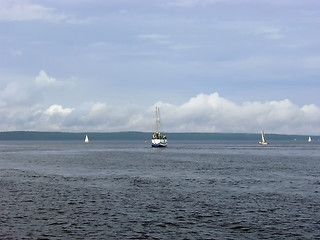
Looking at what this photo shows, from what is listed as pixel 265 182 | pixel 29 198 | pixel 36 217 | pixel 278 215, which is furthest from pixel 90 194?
pixel 265 182

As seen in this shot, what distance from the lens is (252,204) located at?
177 feet

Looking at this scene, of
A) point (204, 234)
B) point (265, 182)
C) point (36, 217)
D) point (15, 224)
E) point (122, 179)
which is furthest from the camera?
A: point (122, 179)

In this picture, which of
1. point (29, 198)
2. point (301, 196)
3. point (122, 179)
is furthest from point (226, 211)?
point (122, 179)

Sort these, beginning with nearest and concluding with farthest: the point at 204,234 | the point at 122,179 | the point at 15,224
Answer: the point at 204,234
the point at 15,224
the point at 122,179

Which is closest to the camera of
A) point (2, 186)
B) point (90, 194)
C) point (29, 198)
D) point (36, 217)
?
point (36, 217)

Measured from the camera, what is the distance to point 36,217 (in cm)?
4644

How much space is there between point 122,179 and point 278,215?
40329mm

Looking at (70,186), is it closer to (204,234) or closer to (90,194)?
(90,194)

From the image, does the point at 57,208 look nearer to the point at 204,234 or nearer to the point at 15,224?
the point at 15,224

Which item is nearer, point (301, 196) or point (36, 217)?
point (36, 217)

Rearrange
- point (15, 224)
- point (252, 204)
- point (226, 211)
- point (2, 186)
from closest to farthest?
point (15, 224) < point (226, 211) < point (252, 204) < point (2, 186)

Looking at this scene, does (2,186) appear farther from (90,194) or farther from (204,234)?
(204,234)

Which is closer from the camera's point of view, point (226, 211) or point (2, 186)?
point (226, 211)

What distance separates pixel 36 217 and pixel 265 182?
43.8 metres
